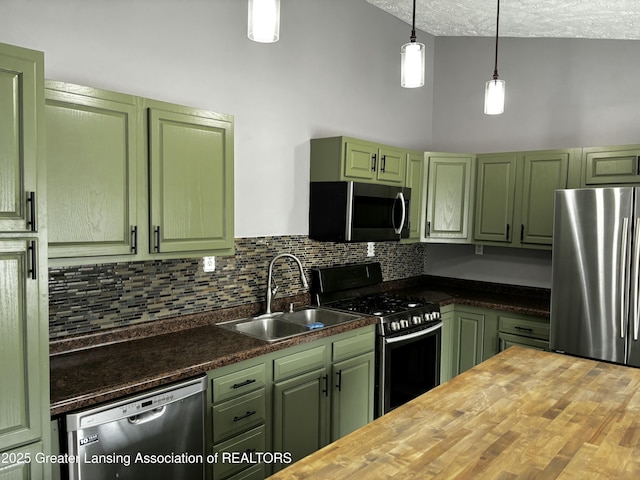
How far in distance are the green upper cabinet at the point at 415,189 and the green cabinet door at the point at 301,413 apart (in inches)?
65.7

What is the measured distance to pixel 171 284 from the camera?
2.83 meters

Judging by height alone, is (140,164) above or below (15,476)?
above

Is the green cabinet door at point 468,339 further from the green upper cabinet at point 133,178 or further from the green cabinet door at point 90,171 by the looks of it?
the green cabinet door at point 90,171

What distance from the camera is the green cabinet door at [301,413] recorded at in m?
Answer: 2.69

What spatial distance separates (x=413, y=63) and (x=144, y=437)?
1867 mm

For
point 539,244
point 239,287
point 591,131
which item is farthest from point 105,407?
point 591,131

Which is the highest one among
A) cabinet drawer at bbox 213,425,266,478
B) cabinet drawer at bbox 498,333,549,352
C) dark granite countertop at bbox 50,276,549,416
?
dark granite countertop at bbox 50,276,549,416

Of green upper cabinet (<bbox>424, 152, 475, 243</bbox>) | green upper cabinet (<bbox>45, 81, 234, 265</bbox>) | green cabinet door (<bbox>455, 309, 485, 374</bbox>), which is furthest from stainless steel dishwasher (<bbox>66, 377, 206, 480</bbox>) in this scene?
green upper cabinet (<bbox>424, 152, 475, 243</bbox>)

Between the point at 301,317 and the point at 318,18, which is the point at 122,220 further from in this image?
the point at 318,18

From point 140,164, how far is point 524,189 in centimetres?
304

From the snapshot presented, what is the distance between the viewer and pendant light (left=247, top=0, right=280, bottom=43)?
1.53 metres

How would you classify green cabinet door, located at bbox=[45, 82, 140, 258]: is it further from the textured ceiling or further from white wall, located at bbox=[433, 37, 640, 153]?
white wall, located at bbox=[433, 37, 640, 153]

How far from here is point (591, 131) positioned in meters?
4.04

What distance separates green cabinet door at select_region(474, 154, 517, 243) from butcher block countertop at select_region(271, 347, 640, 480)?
2.05 m
